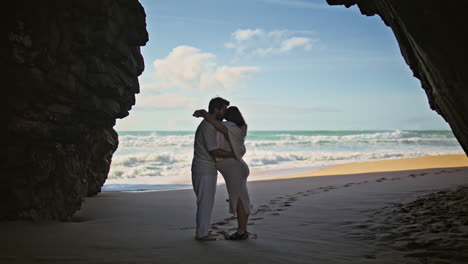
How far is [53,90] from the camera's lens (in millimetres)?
6812

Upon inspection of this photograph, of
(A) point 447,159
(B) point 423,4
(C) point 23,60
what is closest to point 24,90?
(C) point 23,60

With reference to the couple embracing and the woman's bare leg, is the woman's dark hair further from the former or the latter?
the woman's bare leg

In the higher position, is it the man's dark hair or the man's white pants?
the man's dark hair

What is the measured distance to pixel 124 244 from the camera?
15.6ft

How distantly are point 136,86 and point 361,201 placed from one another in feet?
17.1

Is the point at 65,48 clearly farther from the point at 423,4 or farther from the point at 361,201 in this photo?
the point at 361,201

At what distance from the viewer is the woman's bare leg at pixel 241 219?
5.18 m

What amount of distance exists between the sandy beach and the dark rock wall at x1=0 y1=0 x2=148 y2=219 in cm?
73

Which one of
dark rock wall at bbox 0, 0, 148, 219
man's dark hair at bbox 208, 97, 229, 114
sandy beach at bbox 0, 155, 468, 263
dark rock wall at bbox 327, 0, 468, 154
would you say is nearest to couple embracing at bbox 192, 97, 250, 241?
man's dark hair at bbox 208, 97, 229, 114

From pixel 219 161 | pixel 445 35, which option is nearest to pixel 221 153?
pixel 219 161

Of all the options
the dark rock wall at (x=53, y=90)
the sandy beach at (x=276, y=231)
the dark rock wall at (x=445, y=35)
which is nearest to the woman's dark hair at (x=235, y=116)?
the sandy beach at (x=276, y=231)

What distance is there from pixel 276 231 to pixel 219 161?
55.9 inches

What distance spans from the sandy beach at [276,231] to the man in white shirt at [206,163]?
1.21 ft

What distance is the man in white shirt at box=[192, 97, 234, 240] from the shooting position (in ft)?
16.8
